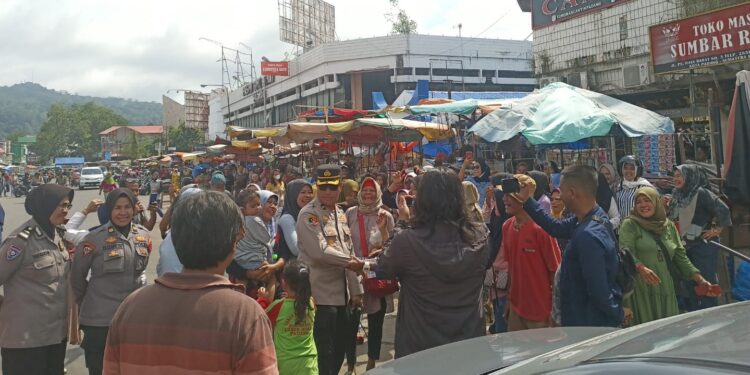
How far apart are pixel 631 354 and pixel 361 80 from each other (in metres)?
48.8

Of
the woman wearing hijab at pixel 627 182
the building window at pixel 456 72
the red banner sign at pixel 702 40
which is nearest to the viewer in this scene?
the woman wearing hijab at pixel 627 182

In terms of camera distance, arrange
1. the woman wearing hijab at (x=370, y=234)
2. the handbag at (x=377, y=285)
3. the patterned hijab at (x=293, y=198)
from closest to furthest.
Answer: the handbag at (x=377, y=285)
the woman wearing hijab at (x=370, y=234)
the patterned hijab at (x=293, y=198)

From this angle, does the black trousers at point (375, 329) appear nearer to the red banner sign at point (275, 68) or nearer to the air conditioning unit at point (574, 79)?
the air conditioning unit at point (574, 79)

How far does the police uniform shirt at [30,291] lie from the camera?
330 centimetres

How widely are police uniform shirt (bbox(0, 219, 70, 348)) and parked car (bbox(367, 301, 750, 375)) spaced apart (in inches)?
85.8

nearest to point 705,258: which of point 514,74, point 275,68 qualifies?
point 514,74

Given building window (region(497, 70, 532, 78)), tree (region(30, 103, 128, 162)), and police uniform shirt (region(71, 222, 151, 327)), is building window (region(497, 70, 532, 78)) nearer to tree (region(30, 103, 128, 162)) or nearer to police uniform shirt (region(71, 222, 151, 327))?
police uniform shirt (region(71, 222, 151, 327))

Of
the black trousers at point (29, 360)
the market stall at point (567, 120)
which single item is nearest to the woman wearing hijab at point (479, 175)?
the market stall at point (567, 120)

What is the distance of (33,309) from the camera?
3355mm

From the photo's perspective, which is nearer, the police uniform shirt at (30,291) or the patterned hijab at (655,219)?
the police uniform shirt at (30,291)

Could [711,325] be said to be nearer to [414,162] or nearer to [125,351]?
[125,351]

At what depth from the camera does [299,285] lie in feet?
12.0

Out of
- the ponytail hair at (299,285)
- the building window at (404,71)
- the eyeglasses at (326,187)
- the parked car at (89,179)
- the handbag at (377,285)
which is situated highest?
the building window at (404,71)

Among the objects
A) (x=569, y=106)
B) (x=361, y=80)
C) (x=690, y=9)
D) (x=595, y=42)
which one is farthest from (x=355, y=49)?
(x=569, y=106)
